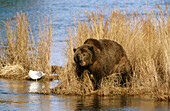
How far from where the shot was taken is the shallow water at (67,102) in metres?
8.67

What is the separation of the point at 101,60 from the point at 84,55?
64 cm

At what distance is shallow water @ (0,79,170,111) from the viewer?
867 centimetres

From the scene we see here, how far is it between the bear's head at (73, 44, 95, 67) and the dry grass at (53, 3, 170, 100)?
2.23 feet

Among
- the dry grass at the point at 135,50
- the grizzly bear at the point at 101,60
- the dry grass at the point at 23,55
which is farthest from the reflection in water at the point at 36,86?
the grizzly bear at the point at 101,60

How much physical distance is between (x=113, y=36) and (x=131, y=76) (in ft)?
7.16

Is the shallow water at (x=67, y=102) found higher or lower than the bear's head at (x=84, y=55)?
lower

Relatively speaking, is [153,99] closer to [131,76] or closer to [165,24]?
[131,76]

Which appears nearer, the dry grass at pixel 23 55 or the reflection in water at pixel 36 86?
the reflection in water at pixel 36 86

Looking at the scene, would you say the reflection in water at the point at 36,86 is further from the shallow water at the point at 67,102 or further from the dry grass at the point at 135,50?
the dry grass at the point at 135,50

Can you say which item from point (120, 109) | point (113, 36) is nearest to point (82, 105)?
point (120, 109)

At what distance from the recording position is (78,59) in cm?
991

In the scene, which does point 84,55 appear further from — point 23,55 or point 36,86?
point 23,55

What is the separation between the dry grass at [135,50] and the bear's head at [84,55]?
0.68 metres

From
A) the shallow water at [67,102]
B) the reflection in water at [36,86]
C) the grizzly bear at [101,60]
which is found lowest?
the shallow water at [67,102]
